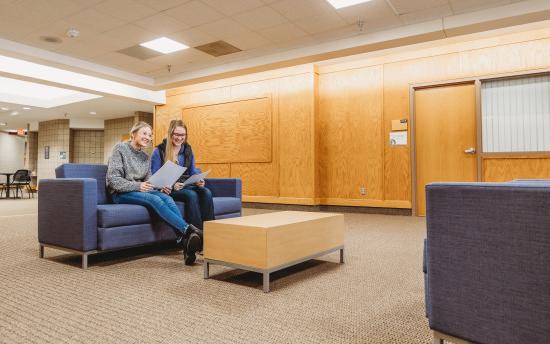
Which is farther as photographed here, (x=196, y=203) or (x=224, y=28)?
(x=224, y=28)

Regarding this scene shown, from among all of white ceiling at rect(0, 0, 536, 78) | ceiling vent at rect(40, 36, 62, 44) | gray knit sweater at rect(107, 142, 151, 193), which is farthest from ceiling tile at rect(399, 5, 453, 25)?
ceiling vent at rect(40, 36, 62, 44)

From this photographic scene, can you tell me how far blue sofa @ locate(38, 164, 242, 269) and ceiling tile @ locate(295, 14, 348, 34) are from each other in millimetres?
3384

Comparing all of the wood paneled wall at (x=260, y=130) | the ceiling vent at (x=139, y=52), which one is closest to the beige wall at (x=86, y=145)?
the wood paneled wall at (x=260, y=130)

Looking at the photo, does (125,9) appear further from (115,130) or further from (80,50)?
(115,130)

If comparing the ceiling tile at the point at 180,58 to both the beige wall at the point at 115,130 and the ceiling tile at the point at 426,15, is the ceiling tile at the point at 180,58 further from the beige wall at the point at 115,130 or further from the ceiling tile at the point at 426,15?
the beige wall at the point at 115,130

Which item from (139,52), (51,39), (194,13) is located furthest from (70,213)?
(139,52)

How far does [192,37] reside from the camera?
19.4 ft

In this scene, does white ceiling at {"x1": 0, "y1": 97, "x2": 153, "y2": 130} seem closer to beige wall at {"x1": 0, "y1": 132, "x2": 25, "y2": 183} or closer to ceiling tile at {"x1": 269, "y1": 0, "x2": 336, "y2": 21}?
beige wall at {"x1": 0, "y1": 132, "x2": 25, "y2": 183}

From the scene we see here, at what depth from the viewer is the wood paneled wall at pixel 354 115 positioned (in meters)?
5.83

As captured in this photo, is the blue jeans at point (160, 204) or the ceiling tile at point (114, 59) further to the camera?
the ceiling tile at point (114, 59)

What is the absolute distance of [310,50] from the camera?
618 centimetres

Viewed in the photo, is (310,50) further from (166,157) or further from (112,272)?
(112,272)

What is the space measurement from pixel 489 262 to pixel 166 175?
259cm

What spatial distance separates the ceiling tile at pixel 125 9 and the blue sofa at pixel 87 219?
2.37 m
